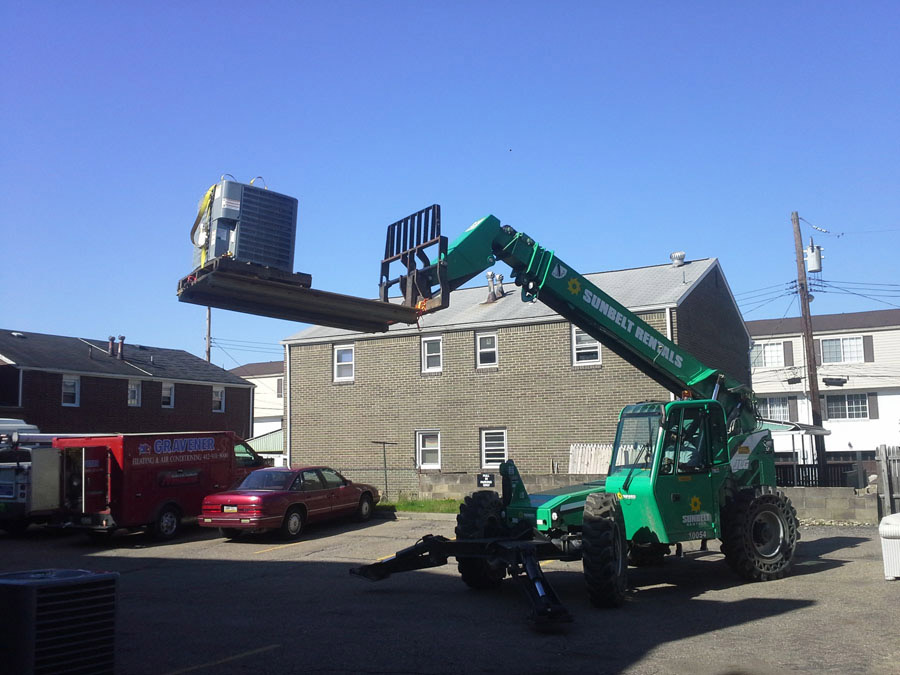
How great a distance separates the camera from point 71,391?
35062 millimetres

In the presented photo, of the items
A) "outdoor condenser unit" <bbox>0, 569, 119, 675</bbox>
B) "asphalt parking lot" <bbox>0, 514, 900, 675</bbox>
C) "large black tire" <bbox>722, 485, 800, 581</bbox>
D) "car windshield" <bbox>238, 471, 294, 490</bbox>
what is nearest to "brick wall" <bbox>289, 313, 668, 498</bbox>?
"car windshield" <bbox>238, 471, 294, 490</bbox>

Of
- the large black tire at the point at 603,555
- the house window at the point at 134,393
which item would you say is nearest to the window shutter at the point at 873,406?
the house window at the point at 134,393

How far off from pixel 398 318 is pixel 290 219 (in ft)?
5.70

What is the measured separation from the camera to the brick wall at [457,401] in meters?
24.3

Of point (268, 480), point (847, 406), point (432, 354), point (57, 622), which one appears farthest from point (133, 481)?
point (847, 406)

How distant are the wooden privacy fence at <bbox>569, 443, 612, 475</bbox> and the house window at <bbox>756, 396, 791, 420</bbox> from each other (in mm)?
26730

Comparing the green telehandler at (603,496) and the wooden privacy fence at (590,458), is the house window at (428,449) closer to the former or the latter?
the wooden privacy fence at (590,458)

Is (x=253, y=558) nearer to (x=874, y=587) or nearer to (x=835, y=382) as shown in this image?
(x=874, y=587)

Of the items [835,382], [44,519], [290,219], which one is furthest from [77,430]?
[835,382]

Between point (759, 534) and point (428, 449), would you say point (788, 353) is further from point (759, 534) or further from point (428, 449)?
point (759, 534)

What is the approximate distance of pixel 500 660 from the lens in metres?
7.21

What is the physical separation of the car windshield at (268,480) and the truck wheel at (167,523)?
184 centimetres

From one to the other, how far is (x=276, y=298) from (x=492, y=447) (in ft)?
58.3

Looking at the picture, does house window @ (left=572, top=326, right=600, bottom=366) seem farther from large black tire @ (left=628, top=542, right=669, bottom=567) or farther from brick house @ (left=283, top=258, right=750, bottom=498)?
large black tire @ (left=628, top=542, right=669, bottom=567)
